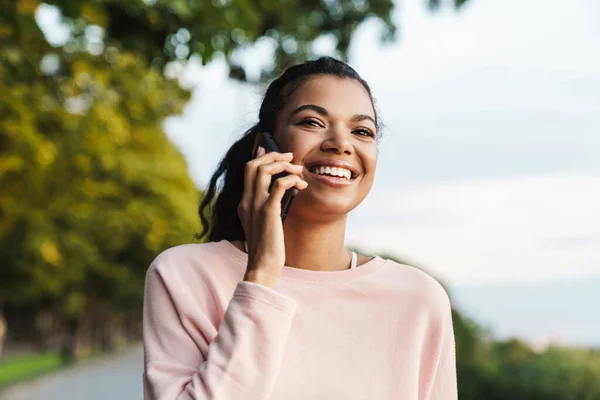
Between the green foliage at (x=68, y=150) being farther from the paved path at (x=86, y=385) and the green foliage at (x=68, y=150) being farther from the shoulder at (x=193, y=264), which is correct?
the shoulder at (x=193, y=264)

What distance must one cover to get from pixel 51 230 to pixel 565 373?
20.3m

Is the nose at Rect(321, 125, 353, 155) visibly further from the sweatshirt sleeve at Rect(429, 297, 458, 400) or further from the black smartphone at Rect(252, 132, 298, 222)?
the sweatshirt sleeve at Rect(429, 297, 458, 400)

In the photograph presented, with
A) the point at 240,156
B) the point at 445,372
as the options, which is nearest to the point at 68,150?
the point at 240,156

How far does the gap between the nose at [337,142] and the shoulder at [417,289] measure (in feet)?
1.29

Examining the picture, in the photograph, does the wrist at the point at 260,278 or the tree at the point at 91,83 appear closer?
the wrist at the point at 260,278

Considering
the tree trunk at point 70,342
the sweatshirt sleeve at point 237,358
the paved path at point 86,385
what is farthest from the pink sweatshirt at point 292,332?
the tree trunk at point 70,342

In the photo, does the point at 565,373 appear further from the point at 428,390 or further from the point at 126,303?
the point at 126,303

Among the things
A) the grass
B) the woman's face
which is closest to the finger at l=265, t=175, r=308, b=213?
the woman's face

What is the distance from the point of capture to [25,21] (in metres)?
6.88

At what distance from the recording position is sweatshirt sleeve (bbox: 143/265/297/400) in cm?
225

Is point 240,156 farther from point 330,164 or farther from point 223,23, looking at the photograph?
point 223,23

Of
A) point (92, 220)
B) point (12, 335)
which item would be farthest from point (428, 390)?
point (12, 335)

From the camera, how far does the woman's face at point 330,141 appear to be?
8.31ft

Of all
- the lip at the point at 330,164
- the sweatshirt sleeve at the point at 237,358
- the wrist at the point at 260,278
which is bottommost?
the sweatshirt sleeve at the point at 237,358
